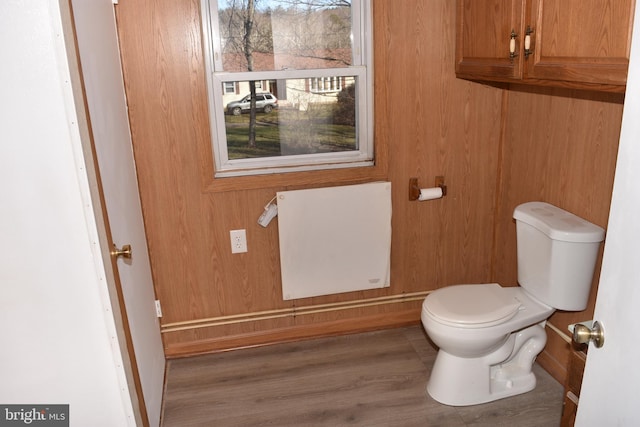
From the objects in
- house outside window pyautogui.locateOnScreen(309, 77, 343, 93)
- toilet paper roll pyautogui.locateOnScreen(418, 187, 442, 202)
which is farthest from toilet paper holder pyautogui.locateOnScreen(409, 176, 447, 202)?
house outside window pyautogui.locateOnScreen(309, 77, 343, 93)

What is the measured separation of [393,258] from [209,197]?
1019mm

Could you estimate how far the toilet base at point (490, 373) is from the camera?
2297 mm

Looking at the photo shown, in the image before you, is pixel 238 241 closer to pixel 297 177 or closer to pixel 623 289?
pixel 297 177

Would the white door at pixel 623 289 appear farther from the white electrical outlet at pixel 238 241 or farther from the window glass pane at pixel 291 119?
the white electrical outlet at pixel 238 241

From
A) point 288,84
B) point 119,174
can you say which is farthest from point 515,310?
point 119,174

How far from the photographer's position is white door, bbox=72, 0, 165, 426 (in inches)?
66.2

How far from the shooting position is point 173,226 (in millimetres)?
→ 2559

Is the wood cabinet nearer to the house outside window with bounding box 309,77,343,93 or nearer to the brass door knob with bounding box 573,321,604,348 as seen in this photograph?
the house outside window with bounding box 309,77,343,93

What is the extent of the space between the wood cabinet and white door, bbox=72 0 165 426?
4.97ft

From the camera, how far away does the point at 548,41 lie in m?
1.82

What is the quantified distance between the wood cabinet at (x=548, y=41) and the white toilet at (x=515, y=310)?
2.10 feet

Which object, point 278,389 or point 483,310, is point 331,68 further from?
point 278,389

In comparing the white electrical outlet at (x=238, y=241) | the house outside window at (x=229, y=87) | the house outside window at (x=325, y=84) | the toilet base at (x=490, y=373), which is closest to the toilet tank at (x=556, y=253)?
the toilet base at (x=490, y=373)

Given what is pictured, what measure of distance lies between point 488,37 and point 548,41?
0.45m
